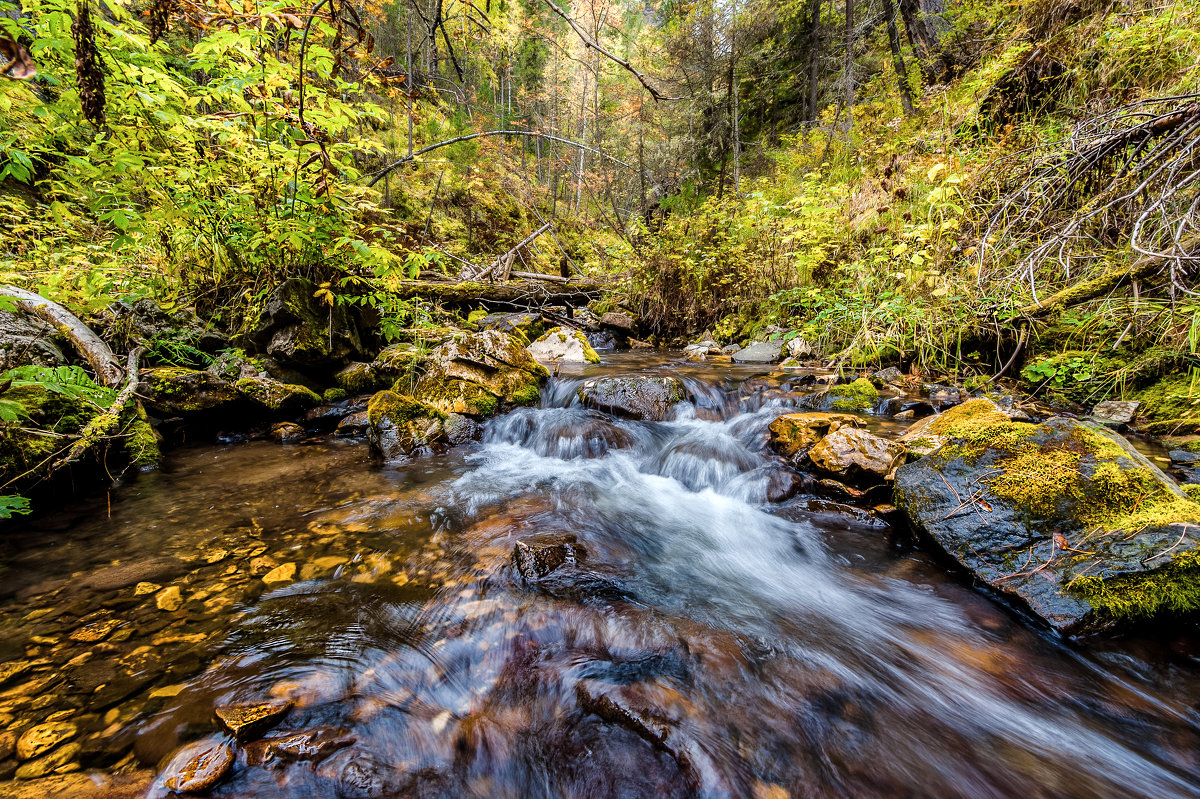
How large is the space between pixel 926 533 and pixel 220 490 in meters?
5.05

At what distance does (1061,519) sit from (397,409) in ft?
16.8

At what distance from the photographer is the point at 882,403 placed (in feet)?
16.1

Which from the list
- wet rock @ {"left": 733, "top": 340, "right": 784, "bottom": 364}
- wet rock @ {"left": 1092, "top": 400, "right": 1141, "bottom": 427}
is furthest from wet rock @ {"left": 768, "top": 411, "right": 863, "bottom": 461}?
wet rock @ {"left": 733, "top": 340, "right": 784, "bottom": 364}

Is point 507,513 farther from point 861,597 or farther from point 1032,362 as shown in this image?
point 1032,362

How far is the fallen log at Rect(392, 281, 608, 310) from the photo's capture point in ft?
25.3

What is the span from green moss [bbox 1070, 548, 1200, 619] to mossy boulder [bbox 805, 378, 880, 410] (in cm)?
299

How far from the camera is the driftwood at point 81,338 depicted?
3250 mm

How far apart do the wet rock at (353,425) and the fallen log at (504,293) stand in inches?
87.1

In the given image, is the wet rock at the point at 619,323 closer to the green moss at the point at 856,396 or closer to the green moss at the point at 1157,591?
the green moss at the point at 856,396

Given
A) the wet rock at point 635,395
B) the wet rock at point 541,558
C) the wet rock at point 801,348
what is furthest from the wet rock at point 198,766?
the wet rock at point 801,348

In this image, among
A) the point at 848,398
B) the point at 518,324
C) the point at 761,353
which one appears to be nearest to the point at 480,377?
the point at 518,324

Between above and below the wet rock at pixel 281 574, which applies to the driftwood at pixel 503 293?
above

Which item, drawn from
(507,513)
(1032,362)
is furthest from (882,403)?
(507,513)

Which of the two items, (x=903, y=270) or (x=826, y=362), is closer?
(x=903, y=270)
